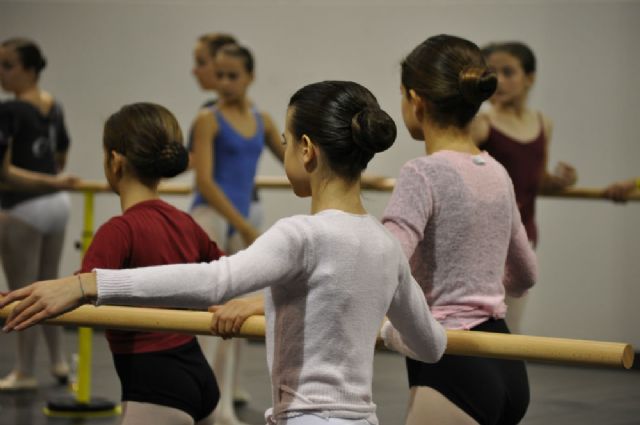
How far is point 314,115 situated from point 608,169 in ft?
18.2

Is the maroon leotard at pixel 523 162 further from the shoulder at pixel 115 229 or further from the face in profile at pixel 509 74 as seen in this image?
the shoulder at pixel 115 229

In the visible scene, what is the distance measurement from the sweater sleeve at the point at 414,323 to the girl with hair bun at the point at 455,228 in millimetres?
158

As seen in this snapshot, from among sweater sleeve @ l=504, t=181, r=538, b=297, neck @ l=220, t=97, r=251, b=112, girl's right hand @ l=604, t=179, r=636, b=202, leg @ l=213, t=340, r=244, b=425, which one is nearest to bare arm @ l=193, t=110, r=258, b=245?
neck @ l=220, t=97, r=251, b=112

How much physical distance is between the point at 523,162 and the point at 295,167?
2.62 metres

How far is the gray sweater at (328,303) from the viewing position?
1.96 metres

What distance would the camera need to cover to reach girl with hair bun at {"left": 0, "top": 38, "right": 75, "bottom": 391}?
5.72 metres

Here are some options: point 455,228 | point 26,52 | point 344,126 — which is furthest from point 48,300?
point 26,52

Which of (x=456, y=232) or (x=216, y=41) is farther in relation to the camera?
(x=216, y=41)

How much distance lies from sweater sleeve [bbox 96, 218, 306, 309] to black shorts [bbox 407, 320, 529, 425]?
0.60 meters

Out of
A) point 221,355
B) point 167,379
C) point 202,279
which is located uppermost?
point 202,279

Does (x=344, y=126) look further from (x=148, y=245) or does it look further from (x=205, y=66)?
(x=205, y=66)

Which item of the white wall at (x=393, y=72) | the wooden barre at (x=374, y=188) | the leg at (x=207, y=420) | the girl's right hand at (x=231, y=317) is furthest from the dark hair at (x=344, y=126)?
the white wall at (x=393, y=72)

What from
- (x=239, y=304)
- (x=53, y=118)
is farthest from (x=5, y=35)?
(x=239, y=304)

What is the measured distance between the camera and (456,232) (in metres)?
2.40
